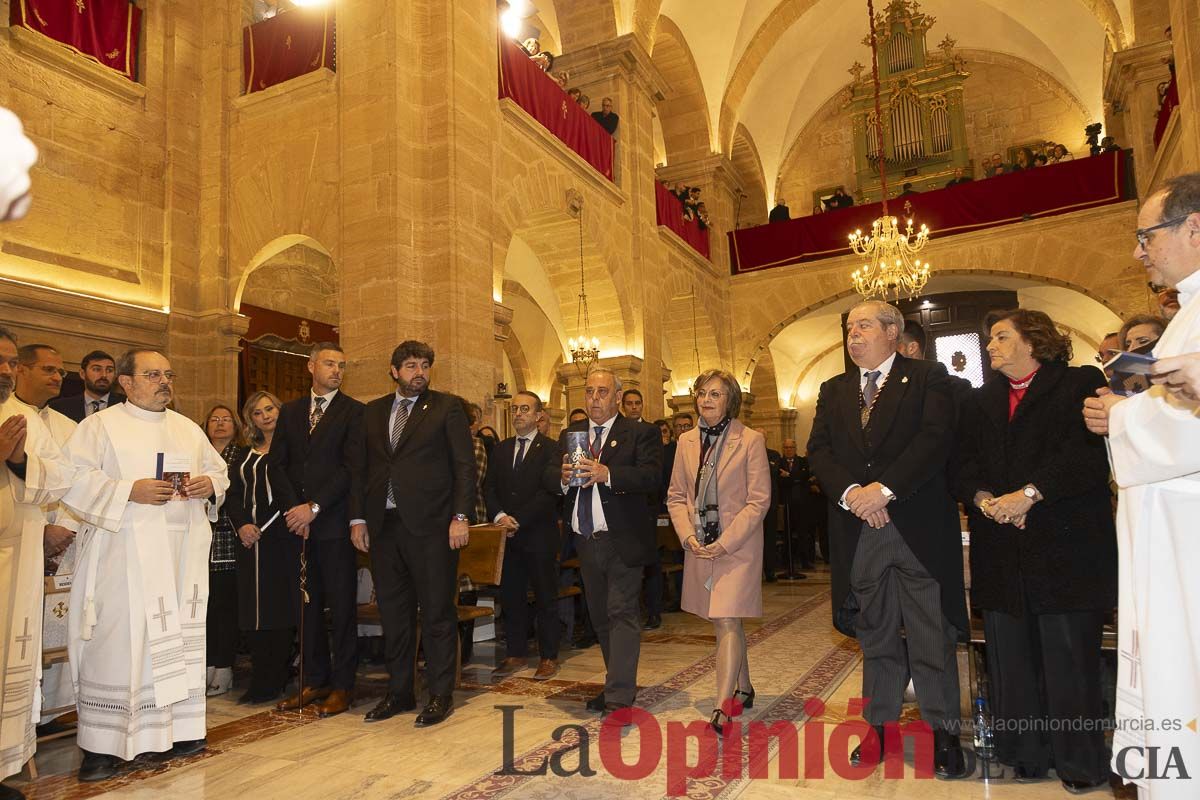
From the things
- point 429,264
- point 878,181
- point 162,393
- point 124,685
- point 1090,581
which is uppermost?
point 878,181

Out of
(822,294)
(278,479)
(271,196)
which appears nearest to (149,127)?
(271,196)

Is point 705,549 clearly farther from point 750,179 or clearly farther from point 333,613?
point 750,179

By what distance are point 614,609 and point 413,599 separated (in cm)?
105

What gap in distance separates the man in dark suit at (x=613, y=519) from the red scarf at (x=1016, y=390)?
1603mm

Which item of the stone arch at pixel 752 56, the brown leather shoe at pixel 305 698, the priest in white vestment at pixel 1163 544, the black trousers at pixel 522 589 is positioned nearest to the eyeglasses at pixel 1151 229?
the priest in white vestment at pixel 1163 544

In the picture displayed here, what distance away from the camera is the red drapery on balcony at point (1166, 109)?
923cm

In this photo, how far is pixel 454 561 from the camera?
4.15 metres

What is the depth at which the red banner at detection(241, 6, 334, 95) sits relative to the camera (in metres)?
8.44

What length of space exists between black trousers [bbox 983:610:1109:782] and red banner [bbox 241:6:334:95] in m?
8.14

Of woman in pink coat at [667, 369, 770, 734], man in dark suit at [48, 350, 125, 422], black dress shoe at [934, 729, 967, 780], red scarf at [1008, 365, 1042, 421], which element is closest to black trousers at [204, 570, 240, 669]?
man in dark suit at [48, 350, 125, 422]

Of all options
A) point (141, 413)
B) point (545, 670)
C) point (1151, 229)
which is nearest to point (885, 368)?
point (1151, 229)

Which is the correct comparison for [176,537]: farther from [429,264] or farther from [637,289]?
[637,289]

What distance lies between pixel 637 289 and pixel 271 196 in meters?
5.62

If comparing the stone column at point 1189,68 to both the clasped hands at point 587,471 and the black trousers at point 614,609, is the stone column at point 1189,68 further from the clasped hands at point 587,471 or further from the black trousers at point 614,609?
the black trousers at point 614,609
